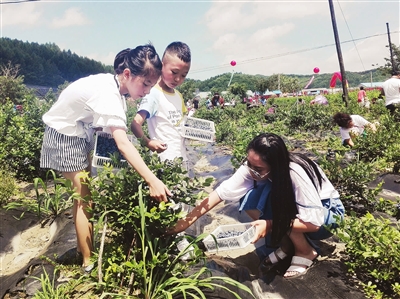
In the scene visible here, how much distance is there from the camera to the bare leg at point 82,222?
6.68 feet

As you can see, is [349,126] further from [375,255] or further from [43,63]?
[43,63]

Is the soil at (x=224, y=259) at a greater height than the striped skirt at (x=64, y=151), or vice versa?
the striped skirt at (x=64, y=151)

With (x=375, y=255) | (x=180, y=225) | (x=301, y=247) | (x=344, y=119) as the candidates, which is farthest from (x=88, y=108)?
(x=344, y=119)

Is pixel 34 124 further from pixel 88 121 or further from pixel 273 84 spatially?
pixel 273 84

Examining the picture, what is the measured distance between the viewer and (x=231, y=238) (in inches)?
70.2

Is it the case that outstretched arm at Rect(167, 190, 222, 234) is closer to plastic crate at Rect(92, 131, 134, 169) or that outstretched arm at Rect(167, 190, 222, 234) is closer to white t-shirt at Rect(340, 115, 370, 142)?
plastic crate at Rect(92, 131, 134, 169)

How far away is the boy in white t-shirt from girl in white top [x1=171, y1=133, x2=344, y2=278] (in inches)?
19.3

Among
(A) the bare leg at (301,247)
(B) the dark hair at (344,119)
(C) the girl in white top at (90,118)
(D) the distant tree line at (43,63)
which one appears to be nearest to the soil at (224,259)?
(A) the bare leg at (301,247)

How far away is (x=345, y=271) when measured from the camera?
2107mm

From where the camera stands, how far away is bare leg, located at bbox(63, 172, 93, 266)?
2.04 metres

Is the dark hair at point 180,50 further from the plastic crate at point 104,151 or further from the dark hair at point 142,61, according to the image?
the plastic crate at point 104,151

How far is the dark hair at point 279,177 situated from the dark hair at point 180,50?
75 cm

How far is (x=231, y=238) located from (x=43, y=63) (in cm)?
7714

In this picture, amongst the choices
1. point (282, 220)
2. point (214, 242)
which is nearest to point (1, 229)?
point (214, 242)
